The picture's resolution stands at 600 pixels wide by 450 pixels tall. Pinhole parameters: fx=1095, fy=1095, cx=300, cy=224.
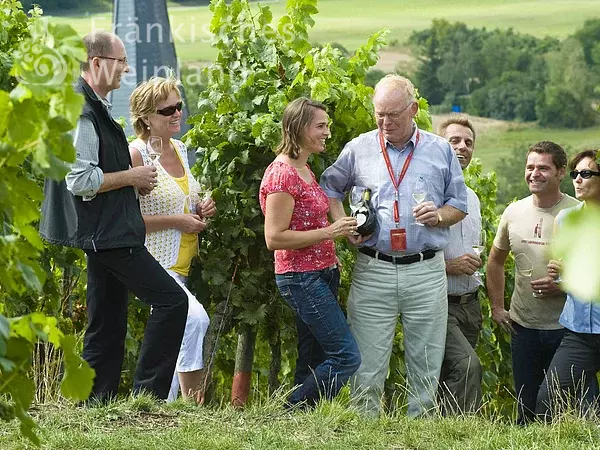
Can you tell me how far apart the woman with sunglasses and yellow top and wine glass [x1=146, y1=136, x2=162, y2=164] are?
18mm

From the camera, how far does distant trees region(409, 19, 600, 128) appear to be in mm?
41000

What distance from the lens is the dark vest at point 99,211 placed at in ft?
15.8

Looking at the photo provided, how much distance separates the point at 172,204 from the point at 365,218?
95cm

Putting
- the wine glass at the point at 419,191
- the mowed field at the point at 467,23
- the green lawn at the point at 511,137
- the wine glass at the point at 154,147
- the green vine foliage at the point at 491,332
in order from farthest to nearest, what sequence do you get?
the green lawn at the point at 511,137 → the mowed field at the point at 467,23 → the green vine foliage at the point at 491,332 → the wine glass at the point at 419,191 → the wine glass at the point at 154,147

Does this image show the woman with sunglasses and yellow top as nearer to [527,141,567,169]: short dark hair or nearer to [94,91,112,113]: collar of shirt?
[94,91,112,113]: collar of shirt

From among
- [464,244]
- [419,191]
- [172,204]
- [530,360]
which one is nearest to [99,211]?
[172,204]

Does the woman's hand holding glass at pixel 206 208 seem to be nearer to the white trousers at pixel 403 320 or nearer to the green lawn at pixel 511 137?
the white trousers at pixel 403 320

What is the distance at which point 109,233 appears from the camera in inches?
190

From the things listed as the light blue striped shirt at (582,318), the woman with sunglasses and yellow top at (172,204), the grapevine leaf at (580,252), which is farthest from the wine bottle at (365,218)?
A: the grapevine leaf at (580,252)

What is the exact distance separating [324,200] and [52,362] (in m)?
1.76

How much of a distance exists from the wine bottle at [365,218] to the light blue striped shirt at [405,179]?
0.16 feet

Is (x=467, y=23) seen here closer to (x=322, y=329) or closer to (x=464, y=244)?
(x=464, y=244)

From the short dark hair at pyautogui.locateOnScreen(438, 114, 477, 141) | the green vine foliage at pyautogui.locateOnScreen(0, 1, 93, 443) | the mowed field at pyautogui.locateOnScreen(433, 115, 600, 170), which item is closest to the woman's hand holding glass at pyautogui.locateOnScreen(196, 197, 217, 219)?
the short dark hair at pyautogui.locateOnScreen(438, 114, 477, 141)

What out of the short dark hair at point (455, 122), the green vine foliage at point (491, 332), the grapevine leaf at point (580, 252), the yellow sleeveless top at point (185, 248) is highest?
the grapevine leaf at point (580, 252)
